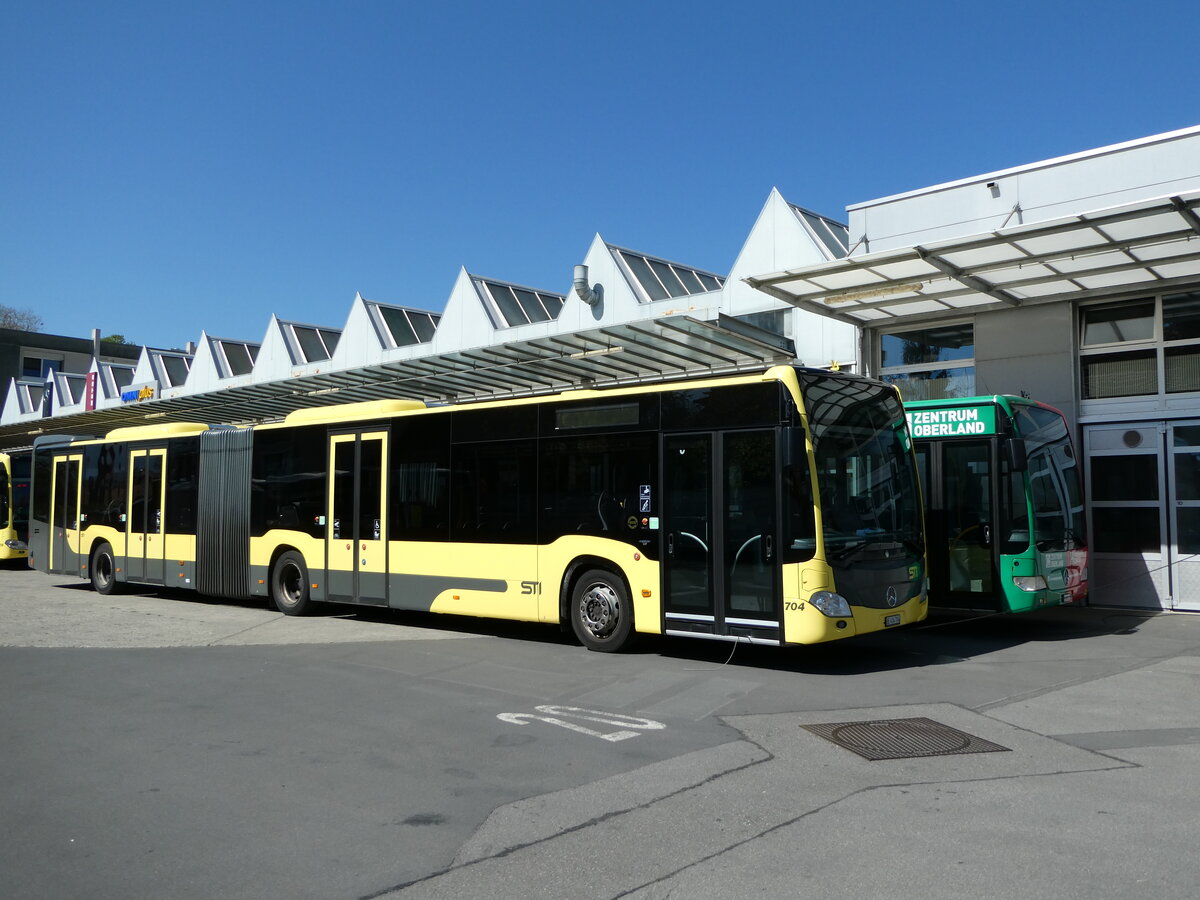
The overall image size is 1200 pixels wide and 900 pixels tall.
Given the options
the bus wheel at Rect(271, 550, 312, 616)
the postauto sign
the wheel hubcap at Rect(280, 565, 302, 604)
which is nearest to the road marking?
the postauto sign

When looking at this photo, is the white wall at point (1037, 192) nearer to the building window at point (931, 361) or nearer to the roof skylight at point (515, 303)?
the building window at point (931, 361)

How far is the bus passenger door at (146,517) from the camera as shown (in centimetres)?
1741

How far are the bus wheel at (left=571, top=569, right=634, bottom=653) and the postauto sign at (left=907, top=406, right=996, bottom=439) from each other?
4232 mm

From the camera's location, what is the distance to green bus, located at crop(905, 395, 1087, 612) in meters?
12.0

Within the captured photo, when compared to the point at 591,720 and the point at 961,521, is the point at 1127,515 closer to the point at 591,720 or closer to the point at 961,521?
the point at 961,521

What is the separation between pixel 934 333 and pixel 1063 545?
577 centimetres

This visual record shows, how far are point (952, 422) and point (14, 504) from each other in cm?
2294

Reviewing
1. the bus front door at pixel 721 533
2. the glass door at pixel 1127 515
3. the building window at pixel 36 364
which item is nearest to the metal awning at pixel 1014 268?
the glass door at pixel 1127 515

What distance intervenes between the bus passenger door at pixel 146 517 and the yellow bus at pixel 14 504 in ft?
27.8

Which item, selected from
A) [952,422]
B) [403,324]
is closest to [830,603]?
[952,422]

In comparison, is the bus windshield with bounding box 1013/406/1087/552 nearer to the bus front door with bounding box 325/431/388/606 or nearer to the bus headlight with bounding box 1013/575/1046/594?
the bus headlight with bounding box 1013/575/1046/594

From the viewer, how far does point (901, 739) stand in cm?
709

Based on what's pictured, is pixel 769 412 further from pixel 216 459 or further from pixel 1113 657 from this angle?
pixel 216 459

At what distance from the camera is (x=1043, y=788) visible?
19.1ft
